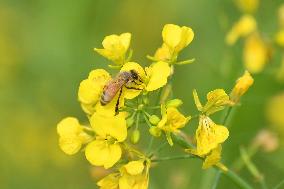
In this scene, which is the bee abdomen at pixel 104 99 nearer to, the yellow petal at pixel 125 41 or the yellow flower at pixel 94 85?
the yellow flower at pixel 94 85

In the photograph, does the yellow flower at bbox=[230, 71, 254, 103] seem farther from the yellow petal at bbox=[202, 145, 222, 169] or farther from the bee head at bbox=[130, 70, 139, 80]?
the bee head at bbox=[130, 70, 139, 80]

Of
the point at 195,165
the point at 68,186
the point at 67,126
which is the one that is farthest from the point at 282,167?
the point at 67,126

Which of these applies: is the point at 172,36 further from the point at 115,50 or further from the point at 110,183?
the point at 110,183

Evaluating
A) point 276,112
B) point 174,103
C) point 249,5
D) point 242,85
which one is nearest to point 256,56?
point 249,5

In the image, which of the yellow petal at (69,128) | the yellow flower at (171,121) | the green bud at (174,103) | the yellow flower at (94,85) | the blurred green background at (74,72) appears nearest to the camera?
the yellow flower at (171,121)

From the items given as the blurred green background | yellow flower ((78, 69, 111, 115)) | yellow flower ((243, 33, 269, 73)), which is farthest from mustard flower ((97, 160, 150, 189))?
the blurred green background

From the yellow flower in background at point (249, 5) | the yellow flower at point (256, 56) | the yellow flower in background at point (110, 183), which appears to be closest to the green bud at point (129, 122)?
the yellow flower in background at point (110, 183)
